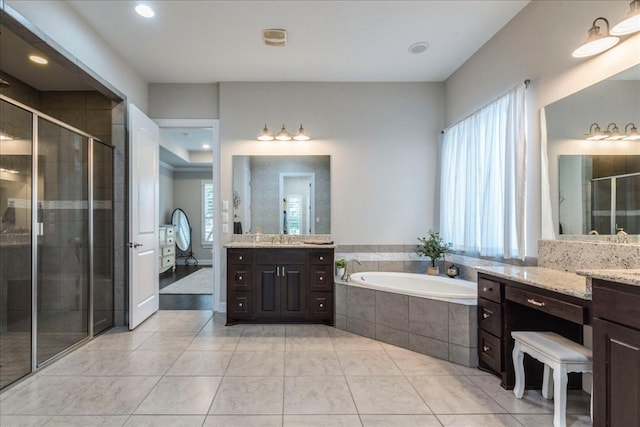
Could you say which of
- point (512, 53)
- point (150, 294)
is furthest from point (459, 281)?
point (150, 294)

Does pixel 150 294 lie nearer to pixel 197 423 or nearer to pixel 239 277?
pixel 239 277

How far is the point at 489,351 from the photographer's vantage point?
235cm

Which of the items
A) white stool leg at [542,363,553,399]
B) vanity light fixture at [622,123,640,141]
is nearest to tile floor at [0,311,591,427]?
white stool leg at [542,363,553,399]

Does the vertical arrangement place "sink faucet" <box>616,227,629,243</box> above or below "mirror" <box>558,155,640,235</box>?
below

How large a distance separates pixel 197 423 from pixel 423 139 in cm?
375

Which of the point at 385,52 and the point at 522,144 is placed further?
the point at 385,52

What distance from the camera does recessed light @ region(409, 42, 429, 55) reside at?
3160 millimetres

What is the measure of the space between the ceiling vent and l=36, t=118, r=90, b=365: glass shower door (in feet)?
6.68

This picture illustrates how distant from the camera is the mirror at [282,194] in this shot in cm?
403

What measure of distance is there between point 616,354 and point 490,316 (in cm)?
100

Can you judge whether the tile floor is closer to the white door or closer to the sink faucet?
the white door

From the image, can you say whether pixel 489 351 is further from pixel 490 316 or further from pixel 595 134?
pixel 595 134

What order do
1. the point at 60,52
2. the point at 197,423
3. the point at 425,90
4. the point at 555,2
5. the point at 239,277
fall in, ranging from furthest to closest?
the point at 425,90, the point at 239,277, the point at 60,52, the point at 555,2, the point at 197,423

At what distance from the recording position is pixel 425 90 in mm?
4055
